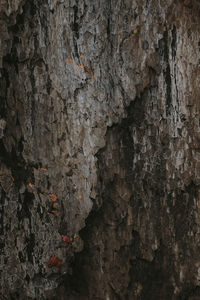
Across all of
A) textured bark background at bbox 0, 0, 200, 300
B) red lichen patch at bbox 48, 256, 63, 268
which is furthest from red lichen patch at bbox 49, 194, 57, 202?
red lichen patch at bbox 48, 256, 63, 268

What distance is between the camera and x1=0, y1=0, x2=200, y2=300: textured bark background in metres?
0.69

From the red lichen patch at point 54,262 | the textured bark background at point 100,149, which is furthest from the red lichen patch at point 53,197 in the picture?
the red lichen patch at point 54,262

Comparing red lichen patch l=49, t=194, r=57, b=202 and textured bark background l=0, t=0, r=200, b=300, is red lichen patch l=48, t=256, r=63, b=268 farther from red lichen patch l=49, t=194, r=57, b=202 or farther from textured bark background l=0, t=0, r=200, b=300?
red lichen patch l=49, t=194, r=57, b=202

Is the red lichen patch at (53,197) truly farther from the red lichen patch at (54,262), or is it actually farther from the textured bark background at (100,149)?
the red lichen patch at (54,262)

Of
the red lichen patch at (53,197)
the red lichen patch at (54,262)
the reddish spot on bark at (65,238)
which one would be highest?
the red lichen patch at (53,197)

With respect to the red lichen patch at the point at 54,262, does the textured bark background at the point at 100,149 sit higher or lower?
higher

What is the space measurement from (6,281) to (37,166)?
268 mm

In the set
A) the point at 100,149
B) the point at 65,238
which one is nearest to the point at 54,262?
the point at 65,238

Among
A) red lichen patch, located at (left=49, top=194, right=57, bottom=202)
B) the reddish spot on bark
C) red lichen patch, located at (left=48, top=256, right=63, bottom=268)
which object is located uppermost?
red lichen patch, located at (left=49, top=194, right=57, bottom=202)

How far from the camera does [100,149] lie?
72cm

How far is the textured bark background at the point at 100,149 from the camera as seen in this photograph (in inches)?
27.1

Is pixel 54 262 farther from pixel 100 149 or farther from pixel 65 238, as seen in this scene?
pixel 100 149

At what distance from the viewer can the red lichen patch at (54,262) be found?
2.32 feet

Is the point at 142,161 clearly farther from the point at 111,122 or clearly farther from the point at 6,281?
the point at 6,281
